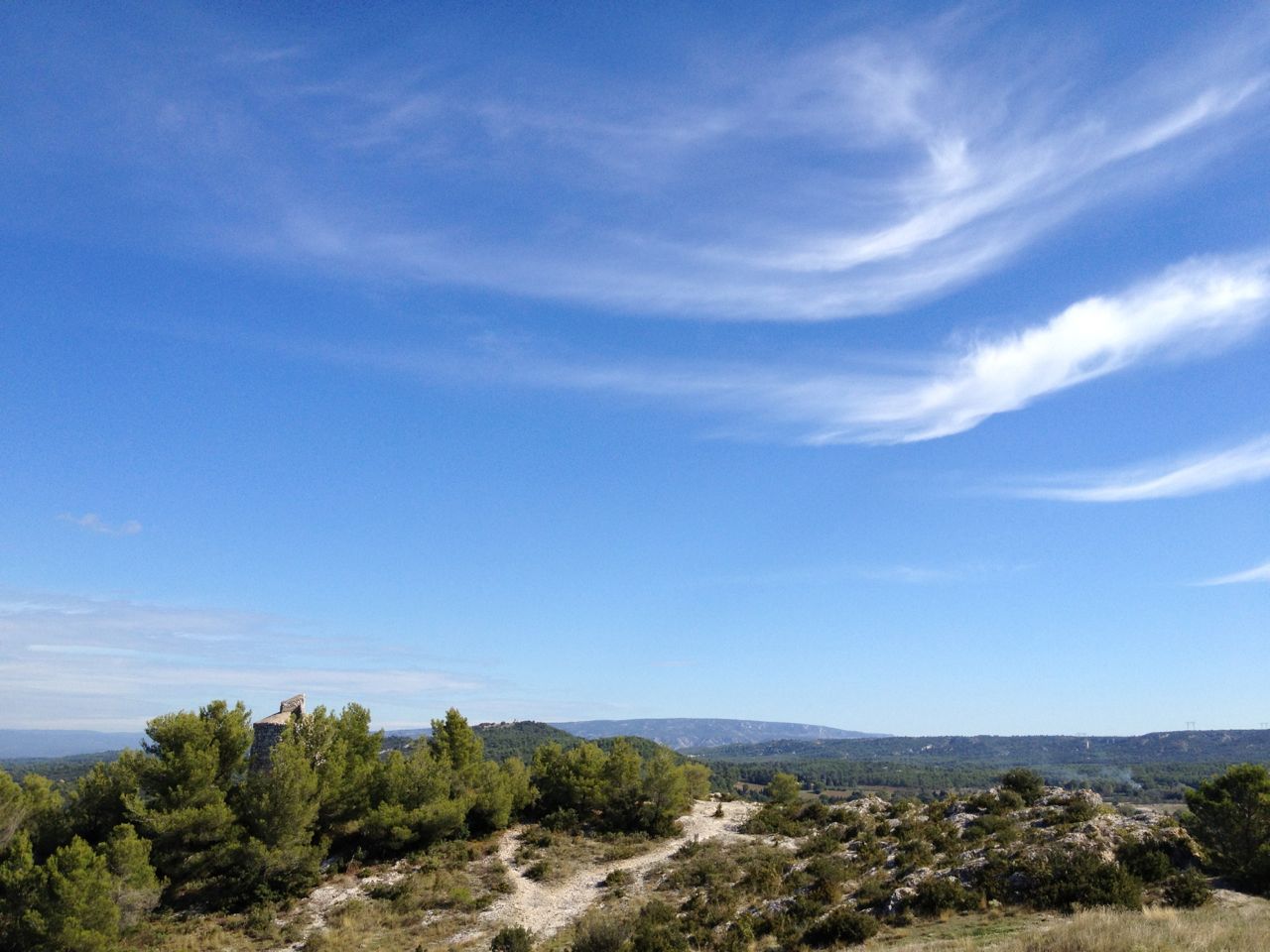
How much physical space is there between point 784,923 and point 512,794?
22.7 m

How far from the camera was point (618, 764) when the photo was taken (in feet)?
144

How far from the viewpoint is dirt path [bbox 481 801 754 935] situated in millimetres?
27625

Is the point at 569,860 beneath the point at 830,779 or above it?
above

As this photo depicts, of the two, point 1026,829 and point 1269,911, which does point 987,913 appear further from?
point 1026,829

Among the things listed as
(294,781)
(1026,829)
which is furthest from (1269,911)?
(294,781)

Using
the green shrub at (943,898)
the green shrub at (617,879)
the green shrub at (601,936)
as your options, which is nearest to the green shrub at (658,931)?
the green shrub at (601,936)

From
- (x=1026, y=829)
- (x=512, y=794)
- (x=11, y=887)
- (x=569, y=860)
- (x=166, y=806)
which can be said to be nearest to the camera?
(x=11, y=887)

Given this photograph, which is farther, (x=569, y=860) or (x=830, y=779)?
(x=830, y=779)

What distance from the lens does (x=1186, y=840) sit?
2373cm

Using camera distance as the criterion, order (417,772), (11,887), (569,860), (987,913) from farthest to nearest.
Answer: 1. (417,772)
2. (569,860)
3. (11,887)
4. (987,913)

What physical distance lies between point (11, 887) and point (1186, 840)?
135 feet

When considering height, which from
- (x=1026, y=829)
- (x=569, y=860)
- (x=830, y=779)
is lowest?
(x=830, y=779)

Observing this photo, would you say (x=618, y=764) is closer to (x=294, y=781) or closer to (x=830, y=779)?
(x=294, y=781)

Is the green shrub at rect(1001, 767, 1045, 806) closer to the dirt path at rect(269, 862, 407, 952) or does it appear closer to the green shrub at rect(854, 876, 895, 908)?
the green shrub at rect(854, 876, 895, 908)
